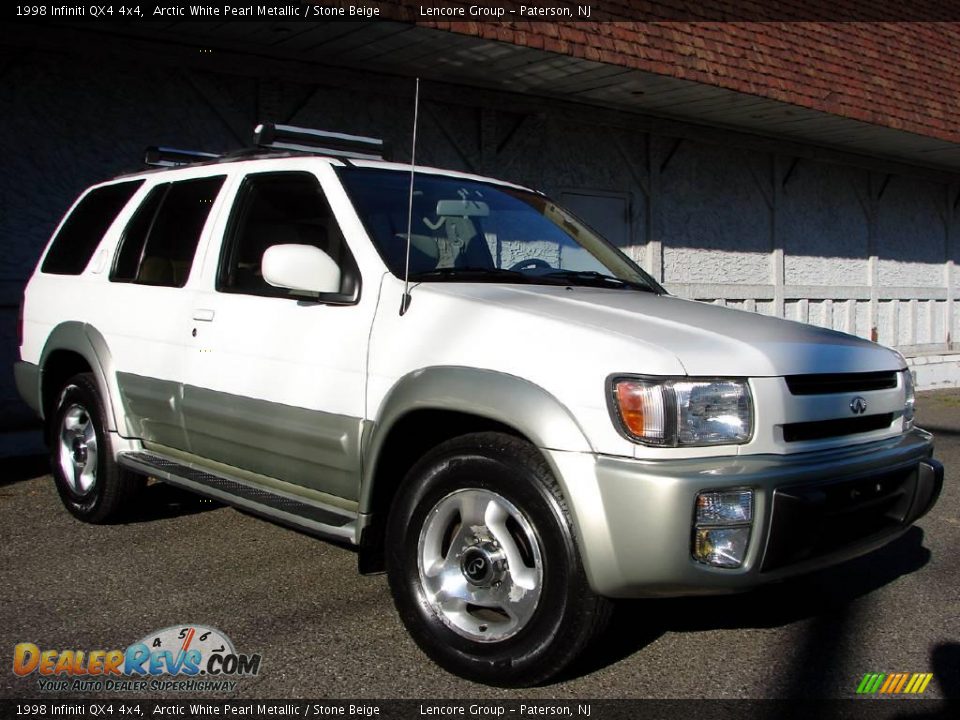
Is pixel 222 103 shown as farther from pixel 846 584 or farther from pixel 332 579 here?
pixel 846 584

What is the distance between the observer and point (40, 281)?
571 centimetres

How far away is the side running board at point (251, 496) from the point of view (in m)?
3.65

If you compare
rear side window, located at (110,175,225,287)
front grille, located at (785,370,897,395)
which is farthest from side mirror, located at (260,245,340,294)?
front grille, located at (785,370,897,395)

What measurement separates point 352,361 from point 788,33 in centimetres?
915

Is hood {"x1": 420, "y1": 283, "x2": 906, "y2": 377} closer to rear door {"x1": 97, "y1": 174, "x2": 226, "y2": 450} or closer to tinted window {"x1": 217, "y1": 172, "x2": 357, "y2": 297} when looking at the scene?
tinted window {"x1": 217, "y1": 172, "x2": 357, "y2": 297}

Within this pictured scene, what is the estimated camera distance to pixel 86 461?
5.35 m

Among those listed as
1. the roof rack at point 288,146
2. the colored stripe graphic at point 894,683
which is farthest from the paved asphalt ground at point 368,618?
the roof rack at point 288,146

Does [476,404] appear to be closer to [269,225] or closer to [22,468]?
[269,225]

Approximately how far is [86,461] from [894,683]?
4246 mm

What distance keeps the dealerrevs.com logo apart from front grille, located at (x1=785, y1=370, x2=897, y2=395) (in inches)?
84.5

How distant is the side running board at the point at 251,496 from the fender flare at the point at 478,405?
0.51ft

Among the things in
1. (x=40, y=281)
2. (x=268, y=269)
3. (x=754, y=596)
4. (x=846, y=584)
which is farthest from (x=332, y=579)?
(x=40, y=281)

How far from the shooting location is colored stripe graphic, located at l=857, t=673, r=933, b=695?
3.31 m

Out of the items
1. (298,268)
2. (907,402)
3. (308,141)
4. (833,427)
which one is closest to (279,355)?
(298,268)
